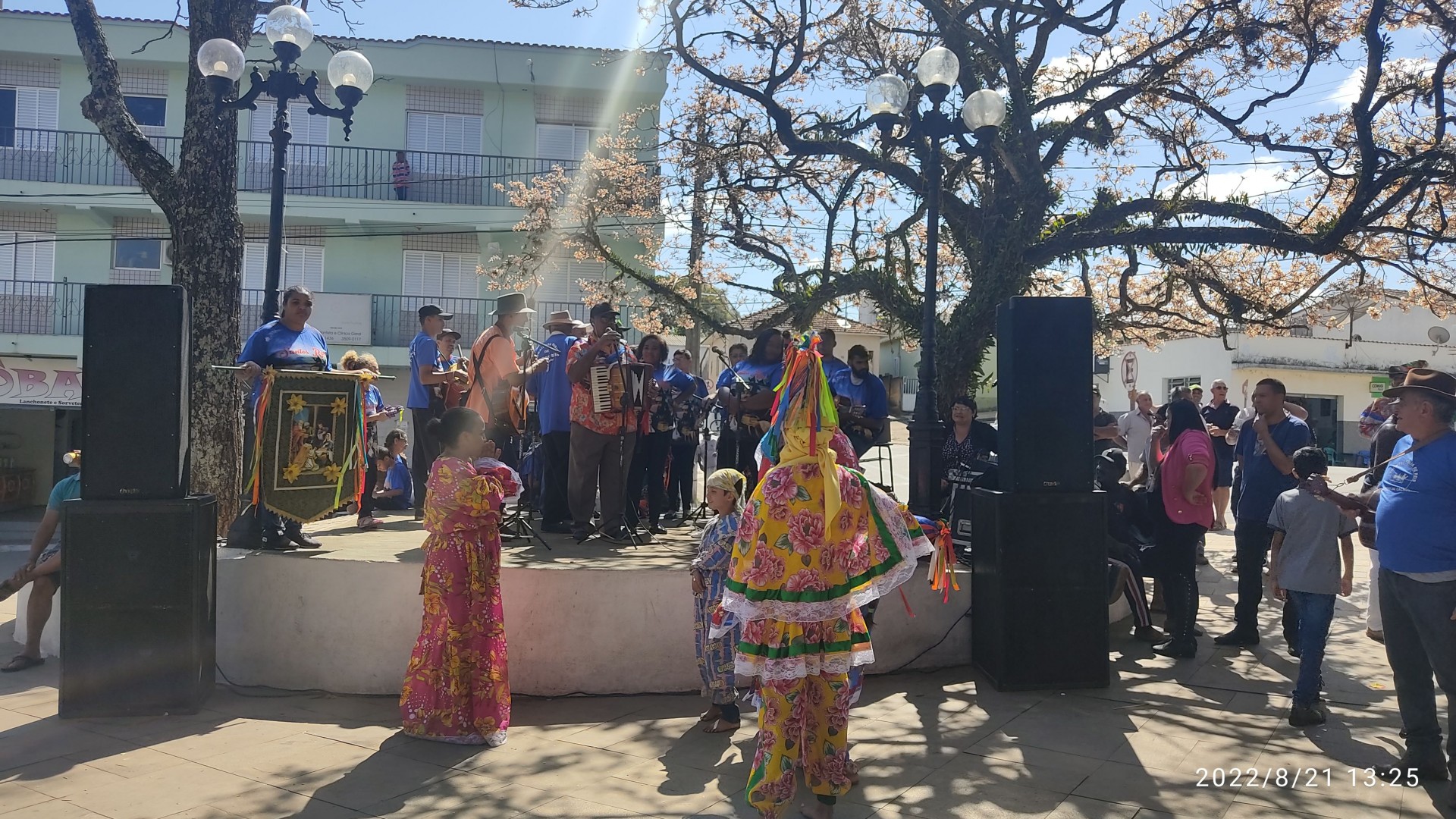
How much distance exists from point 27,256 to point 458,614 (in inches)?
804

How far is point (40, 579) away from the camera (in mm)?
7102

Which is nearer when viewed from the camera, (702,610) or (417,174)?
(702,610)

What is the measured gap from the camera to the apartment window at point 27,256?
67.4 feet

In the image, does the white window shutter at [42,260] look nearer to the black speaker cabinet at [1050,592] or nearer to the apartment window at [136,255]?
the apartment window at [136,255]

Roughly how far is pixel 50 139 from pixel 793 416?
22.3 metres

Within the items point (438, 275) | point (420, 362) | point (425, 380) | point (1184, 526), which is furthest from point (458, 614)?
point (438, 275)

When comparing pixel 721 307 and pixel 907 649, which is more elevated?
pixel 721 307

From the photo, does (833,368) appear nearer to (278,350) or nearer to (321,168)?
(278,350)

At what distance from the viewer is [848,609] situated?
4348 mm

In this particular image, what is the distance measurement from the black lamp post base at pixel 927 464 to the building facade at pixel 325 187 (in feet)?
45.4

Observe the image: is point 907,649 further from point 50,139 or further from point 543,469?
point 50,139

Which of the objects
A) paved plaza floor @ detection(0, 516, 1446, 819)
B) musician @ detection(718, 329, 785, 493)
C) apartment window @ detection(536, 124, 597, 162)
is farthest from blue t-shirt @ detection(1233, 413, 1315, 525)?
apartment window @ detection(536, 124, 597, 162)

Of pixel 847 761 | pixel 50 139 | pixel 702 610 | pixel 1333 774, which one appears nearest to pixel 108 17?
pixel 50 139

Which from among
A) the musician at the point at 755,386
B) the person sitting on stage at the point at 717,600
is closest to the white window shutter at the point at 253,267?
the musician at the point at 755,386
